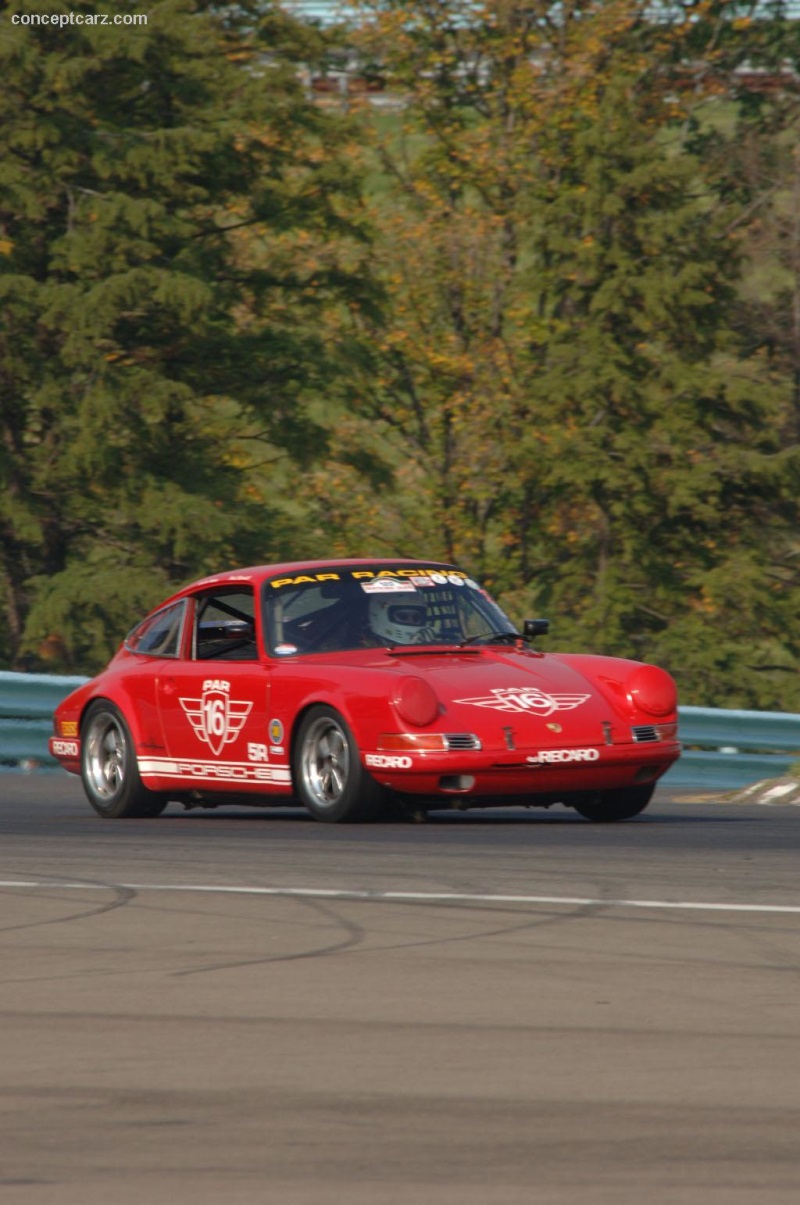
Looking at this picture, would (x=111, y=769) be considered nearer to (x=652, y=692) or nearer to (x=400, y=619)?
(x=400, y=619)

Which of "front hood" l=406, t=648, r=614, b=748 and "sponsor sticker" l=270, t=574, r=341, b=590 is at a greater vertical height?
"sponsor sticker" l=270, t=574, r=341, b=590

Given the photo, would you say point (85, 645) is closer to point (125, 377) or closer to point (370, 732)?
point (125, 377)

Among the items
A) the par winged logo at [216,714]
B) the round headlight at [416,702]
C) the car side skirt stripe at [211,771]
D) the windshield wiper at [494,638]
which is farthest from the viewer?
the windshield wiper at [494,638]

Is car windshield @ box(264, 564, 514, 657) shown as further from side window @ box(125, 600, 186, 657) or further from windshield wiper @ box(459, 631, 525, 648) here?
side window @ box(125, 600, 186, 657)

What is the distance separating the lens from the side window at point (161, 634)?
494 inches

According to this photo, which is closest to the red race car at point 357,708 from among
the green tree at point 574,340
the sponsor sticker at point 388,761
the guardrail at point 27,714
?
the sponsor sticker at point 388,761

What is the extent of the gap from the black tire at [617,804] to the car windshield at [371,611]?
1108mm

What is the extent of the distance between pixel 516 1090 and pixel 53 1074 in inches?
44.6

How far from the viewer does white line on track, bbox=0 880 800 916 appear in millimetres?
7664

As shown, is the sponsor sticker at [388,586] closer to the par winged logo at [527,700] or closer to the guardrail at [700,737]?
the par winged logo at [527,700]

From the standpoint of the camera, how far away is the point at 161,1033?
5641 millimetres

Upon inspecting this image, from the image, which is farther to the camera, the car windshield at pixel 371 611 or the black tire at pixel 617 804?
the car windshield at pixel 371 611

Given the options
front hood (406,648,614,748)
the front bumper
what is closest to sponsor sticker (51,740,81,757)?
front hood (406,648,614,748)

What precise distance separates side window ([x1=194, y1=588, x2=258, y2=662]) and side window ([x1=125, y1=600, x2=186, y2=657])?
0.15 meters
